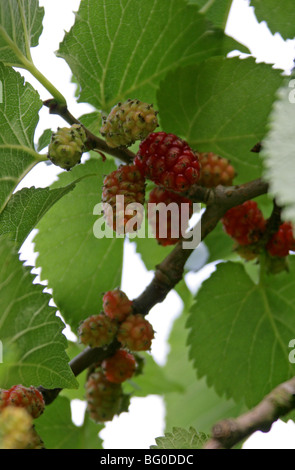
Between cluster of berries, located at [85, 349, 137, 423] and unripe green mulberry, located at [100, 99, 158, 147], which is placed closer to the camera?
unripe green mulberry, located at [100, 99, 158, 147]

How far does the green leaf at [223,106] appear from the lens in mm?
959

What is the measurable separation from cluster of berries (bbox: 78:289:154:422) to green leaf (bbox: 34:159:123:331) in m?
0.11

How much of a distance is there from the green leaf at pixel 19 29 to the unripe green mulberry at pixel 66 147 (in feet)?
0.47

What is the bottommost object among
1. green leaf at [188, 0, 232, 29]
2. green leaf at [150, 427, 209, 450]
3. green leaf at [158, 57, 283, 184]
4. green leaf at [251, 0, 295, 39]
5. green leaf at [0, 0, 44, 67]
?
green leaf at [150, 427, 209, 450]

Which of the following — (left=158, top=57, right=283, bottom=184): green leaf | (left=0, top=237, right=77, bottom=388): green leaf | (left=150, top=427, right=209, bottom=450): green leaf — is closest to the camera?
(left=150, top=427, right=209, bottom=450): green leaf

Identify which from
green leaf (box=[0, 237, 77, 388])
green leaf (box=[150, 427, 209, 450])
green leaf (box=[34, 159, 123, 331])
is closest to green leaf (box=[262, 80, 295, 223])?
green leaf (box=[150, 427, 209, 450])

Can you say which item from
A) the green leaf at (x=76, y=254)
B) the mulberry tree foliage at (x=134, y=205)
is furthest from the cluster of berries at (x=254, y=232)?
the green leaf at (x=76, y=254)

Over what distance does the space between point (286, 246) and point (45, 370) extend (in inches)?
18.0

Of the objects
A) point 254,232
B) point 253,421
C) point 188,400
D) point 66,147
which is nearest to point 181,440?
point 253,421

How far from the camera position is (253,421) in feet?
1.63

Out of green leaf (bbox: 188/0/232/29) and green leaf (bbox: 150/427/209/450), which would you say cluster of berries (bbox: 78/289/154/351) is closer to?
green leaf (bbox: 150/427/209/450)

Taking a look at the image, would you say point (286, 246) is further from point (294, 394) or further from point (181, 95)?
point (294, 394)

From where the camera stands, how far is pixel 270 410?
0.52 metres

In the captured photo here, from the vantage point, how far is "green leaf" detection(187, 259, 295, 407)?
1.07 metres
